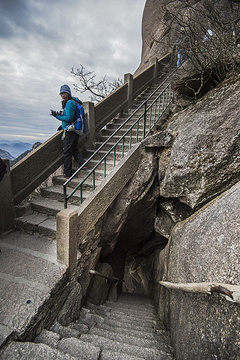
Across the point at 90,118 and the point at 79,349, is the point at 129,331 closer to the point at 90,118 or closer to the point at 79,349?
the point at 79,349

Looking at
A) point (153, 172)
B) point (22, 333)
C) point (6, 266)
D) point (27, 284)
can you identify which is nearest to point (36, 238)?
point (6, 266)

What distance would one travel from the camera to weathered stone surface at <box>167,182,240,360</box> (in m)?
1.77

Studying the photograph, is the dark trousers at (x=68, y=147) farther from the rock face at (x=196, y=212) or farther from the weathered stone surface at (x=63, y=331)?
the weathered stone surface at (x=63, y=331)

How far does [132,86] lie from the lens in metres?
7.73

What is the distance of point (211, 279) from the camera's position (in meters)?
2.09

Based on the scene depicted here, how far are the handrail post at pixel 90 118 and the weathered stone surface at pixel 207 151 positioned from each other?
289cm

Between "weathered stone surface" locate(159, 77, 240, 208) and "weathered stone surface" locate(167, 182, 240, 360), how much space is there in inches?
36.6

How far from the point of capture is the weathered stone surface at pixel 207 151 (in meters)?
3.39

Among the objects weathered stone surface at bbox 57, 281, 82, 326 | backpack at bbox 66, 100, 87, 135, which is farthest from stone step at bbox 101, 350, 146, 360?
backpack at bbox 66, 100, 87, 135

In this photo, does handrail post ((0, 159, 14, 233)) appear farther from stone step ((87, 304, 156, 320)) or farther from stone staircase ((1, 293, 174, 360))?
stone step ((87, 304, 156, 320))

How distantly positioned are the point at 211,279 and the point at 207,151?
8.19 feet

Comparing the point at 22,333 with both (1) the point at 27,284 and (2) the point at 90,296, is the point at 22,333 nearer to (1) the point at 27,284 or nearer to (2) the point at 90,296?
(1) the point at 27,284

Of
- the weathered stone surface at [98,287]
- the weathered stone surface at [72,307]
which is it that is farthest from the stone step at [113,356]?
the weathered stone surface at [98,287]

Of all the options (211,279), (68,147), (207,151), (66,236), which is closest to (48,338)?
(66,236)
